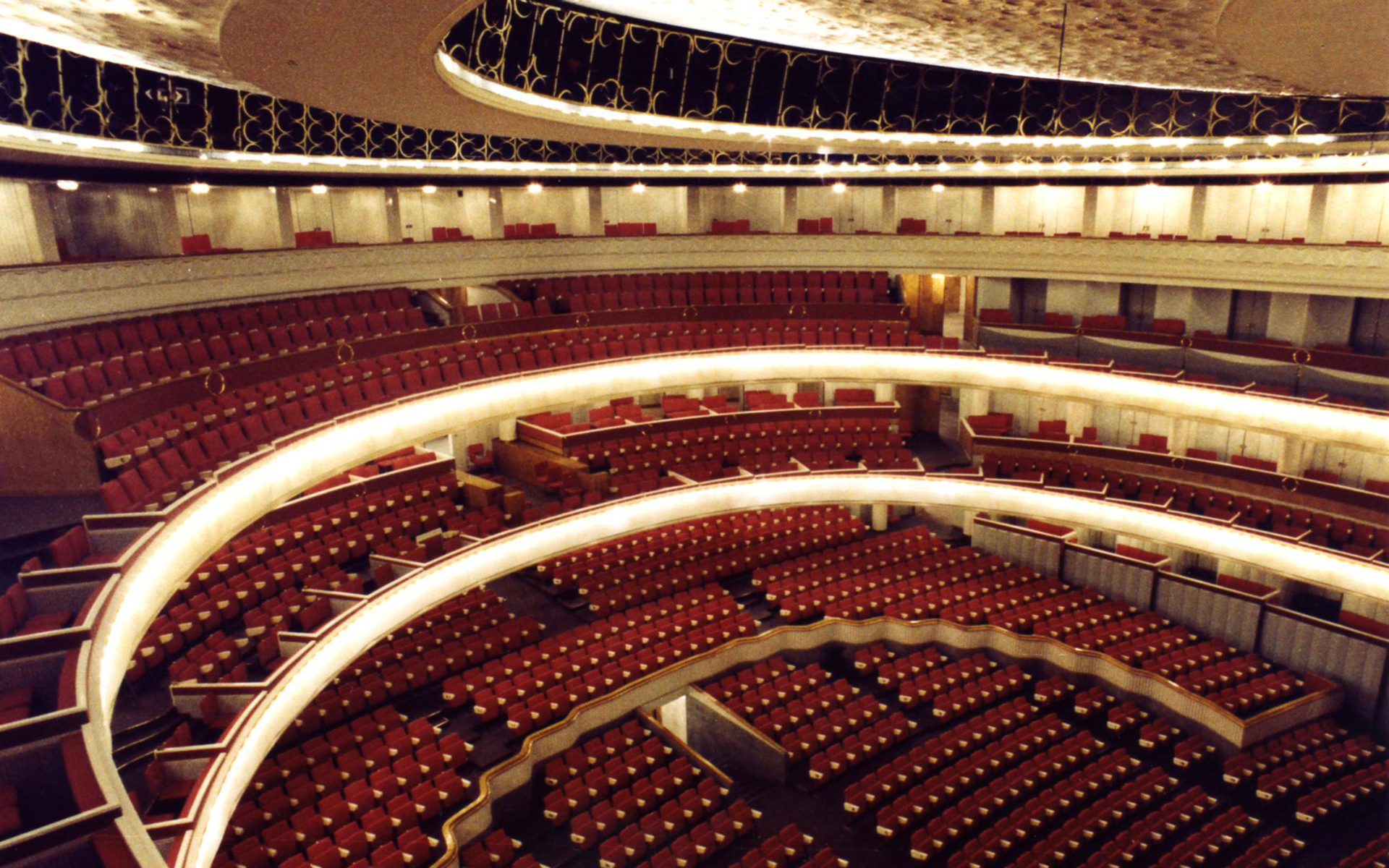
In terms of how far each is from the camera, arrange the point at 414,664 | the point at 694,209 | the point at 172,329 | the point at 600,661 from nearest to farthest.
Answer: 1. the point at 172,329
2. the point at 414,664
3. the point at 600,661
4. the point at 694,209

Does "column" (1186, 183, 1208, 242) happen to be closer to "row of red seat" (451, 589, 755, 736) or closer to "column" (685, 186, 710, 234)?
"column" (685, 186, 710, 234)

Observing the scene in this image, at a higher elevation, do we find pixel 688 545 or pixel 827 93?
pixel 827 93

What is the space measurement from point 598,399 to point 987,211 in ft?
35.1

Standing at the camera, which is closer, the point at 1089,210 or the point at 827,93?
the point at 827,93

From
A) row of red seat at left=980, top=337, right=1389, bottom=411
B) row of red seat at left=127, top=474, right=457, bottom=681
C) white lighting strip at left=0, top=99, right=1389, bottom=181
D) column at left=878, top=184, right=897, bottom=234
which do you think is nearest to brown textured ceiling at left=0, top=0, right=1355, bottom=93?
white lighting strip at left=0, top=99, right=1389, bottom=181

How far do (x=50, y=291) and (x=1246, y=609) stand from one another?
62.9ft

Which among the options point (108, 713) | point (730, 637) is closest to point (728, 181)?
point (730, 637)

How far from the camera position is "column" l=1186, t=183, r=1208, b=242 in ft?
57.0

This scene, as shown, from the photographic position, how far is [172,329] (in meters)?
12.3

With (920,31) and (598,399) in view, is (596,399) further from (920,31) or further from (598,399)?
(920,31)

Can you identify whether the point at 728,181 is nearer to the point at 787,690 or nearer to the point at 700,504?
the point at 700,504

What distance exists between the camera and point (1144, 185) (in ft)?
60.4

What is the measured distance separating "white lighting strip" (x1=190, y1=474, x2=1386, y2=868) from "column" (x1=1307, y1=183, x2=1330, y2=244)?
5881 millimetres

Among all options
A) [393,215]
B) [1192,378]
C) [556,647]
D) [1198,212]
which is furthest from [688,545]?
[1198,212]
